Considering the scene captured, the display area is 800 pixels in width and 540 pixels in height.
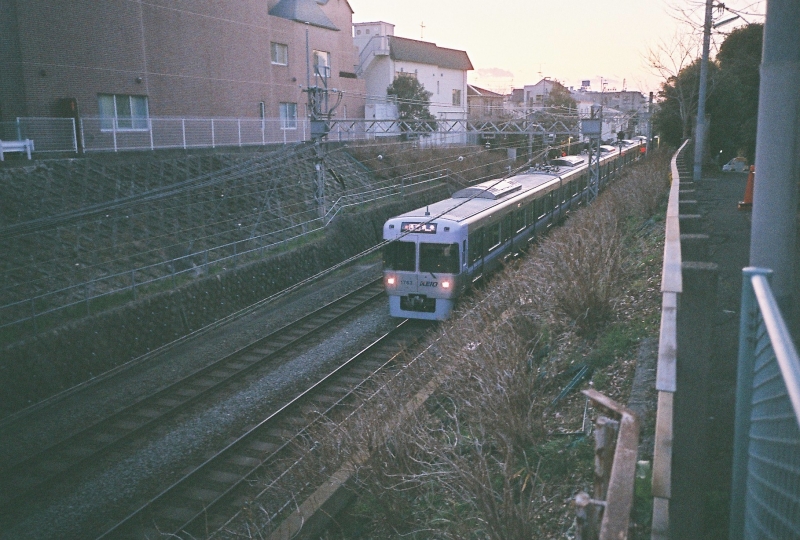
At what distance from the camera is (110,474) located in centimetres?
907

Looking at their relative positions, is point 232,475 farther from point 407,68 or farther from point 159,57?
point 407,68

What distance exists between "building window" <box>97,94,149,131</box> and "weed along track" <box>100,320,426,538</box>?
46.3ft

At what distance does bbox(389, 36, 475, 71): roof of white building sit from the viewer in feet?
151

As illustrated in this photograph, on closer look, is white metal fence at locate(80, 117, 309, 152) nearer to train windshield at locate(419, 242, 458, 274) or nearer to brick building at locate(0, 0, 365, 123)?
brick building at locate(0, 0, 365, 123)

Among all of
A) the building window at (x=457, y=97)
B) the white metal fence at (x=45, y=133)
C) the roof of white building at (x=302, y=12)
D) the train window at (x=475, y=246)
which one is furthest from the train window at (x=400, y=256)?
the building window at (x=457, y=97)

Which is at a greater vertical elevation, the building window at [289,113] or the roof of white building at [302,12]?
the roof of white building at [302,12]

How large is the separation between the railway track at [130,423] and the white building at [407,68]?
30.8 m

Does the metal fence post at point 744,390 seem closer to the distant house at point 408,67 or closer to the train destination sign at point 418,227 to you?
the train destination sign at point 418,227

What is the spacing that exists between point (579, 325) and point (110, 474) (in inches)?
259

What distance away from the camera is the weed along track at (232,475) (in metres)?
7.86

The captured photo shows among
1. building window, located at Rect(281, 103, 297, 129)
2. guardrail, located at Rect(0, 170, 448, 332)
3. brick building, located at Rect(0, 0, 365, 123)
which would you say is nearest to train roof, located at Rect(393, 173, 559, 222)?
guardrail, located at Rect(0, 170, 448, 332)

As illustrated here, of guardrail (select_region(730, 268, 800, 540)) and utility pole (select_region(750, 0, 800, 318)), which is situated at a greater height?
utility pole (select_region(750, 0, 800, 318))

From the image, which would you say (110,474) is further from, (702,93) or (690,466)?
(702,93)

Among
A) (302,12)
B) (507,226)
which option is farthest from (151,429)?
(302,12)
